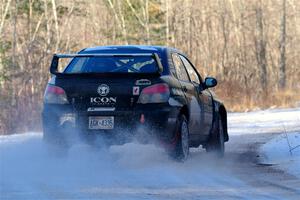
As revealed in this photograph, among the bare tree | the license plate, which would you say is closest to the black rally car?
the license plate

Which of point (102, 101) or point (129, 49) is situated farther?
point (129, 49)

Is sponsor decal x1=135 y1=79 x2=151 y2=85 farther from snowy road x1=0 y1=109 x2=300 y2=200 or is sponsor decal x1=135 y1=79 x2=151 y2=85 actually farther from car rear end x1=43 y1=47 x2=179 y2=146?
snowy road x1=0 y1=109 x2=300 y2=200

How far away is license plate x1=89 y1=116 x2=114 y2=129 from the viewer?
11.0 metres

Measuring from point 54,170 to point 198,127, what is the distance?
281 centimetres

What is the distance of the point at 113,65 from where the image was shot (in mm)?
11625

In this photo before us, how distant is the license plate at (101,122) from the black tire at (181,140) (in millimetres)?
882

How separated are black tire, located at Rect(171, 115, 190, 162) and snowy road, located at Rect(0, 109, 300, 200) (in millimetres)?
122

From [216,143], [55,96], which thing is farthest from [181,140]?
[216,143]

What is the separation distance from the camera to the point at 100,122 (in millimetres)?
10992

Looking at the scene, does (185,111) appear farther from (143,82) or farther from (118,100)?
(118,100)

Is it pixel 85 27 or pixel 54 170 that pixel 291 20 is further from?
pixel 54 170

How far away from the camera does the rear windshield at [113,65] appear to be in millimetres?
11508

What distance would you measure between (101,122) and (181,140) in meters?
1.15

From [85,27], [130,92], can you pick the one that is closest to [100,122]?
[130,92]
